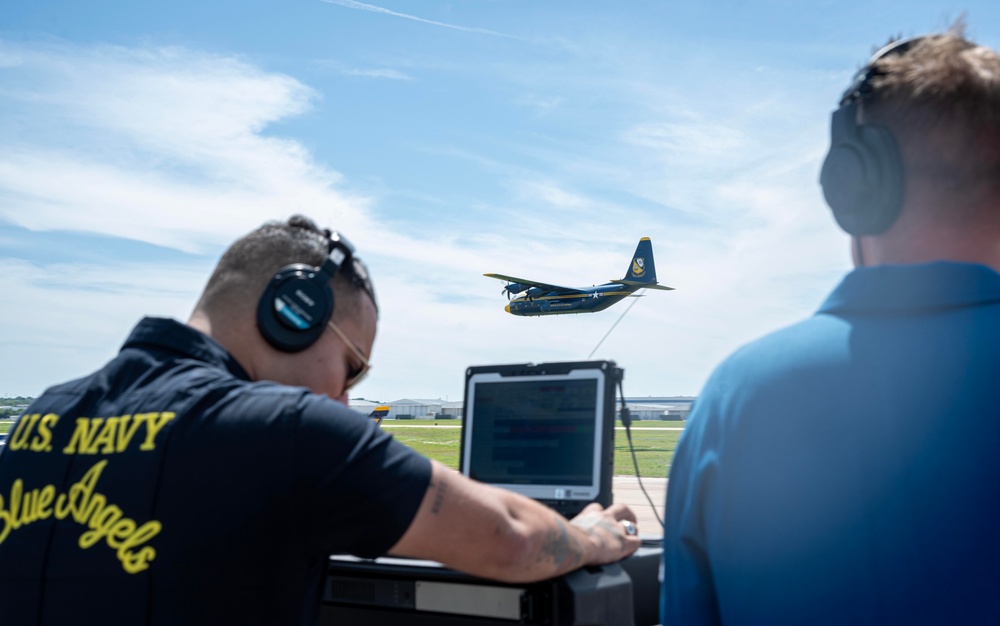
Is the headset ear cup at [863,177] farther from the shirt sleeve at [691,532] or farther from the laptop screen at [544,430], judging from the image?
the laptop screen at [544,430]

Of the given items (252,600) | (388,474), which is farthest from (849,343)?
(252,600)

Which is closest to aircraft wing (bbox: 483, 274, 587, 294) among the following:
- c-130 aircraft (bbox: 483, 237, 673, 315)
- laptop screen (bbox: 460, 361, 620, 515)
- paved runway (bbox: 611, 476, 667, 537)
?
c-130 aircraft (bbox: 483, 237, 673, 315)

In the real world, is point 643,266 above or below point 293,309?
above

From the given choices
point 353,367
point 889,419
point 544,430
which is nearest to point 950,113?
point 889,419

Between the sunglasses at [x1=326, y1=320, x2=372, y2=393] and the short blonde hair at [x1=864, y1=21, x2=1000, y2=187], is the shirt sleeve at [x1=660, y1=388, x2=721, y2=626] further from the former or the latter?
the sunglasses at [x1=326, y1=320, x2=372, y2=393]

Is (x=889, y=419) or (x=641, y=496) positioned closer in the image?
(x=889, y=419)

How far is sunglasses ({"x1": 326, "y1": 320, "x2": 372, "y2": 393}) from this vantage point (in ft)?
6.88

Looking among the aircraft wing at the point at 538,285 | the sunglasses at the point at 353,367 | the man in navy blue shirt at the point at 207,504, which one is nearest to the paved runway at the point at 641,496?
the sunglasses at the point at 353,367

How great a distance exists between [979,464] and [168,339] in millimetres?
1509

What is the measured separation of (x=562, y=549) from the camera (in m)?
1.84

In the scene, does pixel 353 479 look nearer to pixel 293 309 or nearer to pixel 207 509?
pixel 207 509

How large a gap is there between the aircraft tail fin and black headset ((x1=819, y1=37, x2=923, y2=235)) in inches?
1885

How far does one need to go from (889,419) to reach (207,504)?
1.14 metres

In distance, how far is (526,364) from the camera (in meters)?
2.83
